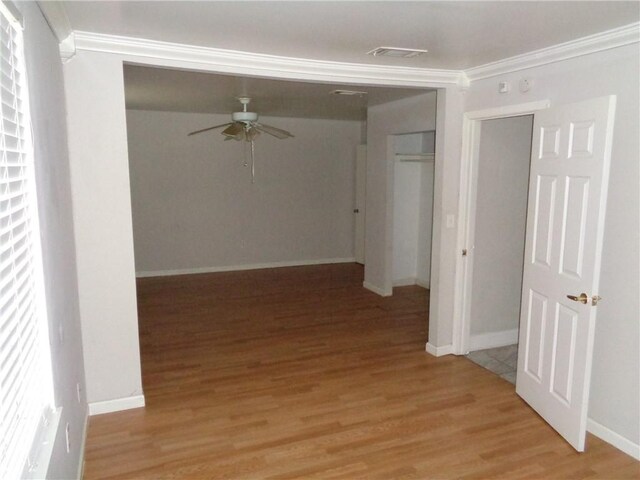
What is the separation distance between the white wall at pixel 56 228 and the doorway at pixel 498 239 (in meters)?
3.03

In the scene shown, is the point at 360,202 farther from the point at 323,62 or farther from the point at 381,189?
the point at 323,62

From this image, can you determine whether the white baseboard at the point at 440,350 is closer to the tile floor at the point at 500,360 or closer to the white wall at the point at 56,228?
the tile floor at the point at 500,360

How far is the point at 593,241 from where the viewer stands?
106 inches

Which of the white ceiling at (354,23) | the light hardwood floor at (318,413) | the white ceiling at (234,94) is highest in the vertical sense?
the white ceiling at (234,94)

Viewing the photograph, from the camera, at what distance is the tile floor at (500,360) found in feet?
12.9

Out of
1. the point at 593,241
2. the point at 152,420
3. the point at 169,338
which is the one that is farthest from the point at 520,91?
the point at 169,338

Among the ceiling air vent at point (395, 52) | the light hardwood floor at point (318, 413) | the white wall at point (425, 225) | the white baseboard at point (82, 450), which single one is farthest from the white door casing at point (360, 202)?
the white baseboard at point (82, 450)

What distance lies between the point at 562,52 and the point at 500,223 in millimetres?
1615

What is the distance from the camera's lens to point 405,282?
6.91m

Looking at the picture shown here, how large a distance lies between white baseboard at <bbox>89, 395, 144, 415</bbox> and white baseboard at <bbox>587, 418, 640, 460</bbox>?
290 centimetres

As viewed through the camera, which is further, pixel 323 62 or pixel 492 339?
pixel 492 339

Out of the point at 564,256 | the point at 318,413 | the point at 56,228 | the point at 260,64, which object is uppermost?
the point at 260,64

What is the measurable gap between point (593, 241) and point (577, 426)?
1.08 metres

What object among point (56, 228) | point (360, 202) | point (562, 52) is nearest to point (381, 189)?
point (360, 202)
